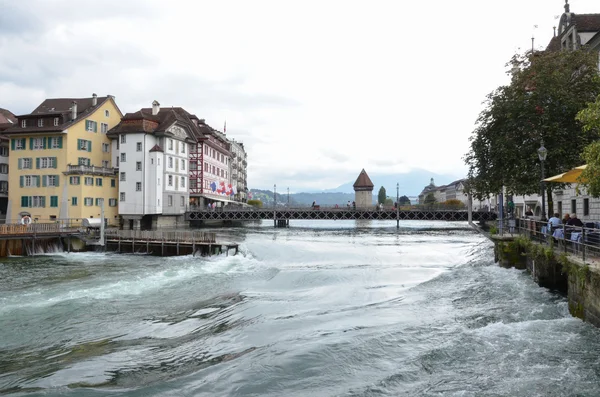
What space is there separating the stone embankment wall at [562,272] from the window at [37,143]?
180 ft

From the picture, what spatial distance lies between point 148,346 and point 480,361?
7.75 metres

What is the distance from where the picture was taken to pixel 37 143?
60.0 m

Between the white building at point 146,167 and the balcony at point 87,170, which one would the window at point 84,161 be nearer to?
the balcony at point 87,170

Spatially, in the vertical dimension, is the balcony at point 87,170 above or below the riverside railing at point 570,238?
above

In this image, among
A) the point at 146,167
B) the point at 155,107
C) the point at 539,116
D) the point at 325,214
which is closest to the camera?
the point at 539,116

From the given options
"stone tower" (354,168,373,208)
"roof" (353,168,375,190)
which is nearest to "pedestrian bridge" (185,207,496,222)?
"roof" (353,168,375,190)

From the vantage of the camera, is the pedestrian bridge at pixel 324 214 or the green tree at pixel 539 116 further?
the pedestrian bridge at pixel 324 214

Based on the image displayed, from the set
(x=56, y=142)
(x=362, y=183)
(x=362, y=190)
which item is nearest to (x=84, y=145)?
(x=56, y=142)

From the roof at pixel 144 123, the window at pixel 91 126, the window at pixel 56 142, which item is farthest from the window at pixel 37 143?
the roof at pixel 144 123

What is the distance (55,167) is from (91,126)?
678 cm

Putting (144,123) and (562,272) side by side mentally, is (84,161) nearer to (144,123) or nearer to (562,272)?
(144,123)

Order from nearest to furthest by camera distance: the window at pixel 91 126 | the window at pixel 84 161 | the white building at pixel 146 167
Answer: the window at pixel 84 161 → the window at pixel 91 126 → the white building at pixel 146 167

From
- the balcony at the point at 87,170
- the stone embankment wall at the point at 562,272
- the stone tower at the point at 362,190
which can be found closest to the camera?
the stone embankment wall at the point at 562,272

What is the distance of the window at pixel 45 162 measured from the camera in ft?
195
